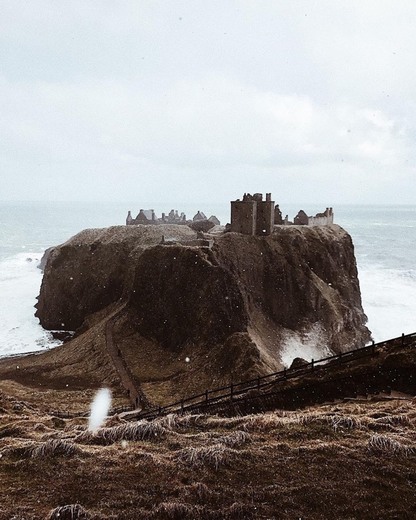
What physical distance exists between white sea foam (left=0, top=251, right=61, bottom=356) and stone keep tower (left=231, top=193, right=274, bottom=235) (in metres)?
28.9

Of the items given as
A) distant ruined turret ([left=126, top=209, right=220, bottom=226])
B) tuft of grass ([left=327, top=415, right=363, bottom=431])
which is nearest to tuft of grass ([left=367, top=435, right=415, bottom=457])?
tuft of grass ([left=327, top=415, right=363, bottom=431])

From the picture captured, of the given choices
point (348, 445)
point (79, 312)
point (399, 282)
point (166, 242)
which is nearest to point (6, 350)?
point (79, 312)

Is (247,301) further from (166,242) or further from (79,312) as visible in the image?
(79,312)

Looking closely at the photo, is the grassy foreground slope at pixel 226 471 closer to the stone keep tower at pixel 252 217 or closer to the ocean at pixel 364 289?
the stone keep tower at pixel 252 217

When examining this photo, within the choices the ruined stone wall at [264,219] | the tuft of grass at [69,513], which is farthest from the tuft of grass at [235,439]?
the ruined stone wall at [264,219]

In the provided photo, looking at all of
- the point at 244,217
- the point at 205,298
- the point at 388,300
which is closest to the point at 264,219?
the point at 244,217

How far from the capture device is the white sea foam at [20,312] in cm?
5392

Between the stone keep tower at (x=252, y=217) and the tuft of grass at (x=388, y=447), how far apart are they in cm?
4389

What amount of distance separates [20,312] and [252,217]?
4186cm

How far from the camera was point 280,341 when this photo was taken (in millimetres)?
47719

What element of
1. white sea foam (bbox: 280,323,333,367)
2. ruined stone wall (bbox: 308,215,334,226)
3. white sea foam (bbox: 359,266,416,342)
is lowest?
white sea foam (bbox: 359,266,416,342)

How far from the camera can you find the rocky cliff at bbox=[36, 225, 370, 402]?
41062mm

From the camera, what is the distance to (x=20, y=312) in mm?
68438

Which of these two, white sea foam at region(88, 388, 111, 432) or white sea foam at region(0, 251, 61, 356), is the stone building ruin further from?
white sea foam at region(0, 251, 61, 356)
